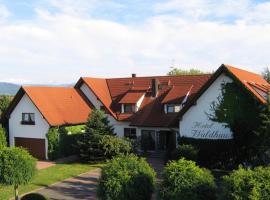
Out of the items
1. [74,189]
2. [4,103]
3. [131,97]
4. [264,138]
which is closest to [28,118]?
[4,103]

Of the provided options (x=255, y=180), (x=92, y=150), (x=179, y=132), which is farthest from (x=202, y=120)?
(x=255, y=180)

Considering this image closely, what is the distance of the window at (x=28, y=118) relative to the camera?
37969 millimetres

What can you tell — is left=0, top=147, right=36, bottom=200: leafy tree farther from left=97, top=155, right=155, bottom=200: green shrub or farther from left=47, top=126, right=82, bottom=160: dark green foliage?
left=47, top=126, right=82, bottom=160: dark green foliage

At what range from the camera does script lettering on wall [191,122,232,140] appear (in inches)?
1172

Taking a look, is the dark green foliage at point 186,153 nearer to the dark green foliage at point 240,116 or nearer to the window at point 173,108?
the dark green foliage at point 240,116

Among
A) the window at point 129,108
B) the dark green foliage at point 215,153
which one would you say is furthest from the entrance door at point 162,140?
the dark green foliage at point 215,153

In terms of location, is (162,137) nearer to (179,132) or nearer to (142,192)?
(179,132)

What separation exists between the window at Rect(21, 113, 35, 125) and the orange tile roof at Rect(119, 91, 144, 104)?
886 cm

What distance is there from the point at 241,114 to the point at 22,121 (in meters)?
21.2

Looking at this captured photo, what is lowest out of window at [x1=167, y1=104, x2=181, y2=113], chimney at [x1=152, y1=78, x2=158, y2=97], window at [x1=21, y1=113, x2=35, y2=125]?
window at [x1=21, y1=113, x2=35, y2=125]

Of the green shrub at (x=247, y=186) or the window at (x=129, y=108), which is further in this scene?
the window at (x=129, y=108)

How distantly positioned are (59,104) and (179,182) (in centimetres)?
2553

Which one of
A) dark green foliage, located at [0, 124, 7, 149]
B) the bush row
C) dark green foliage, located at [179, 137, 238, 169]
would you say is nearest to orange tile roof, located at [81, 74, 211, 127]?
dark green foliage, located at [179, 137, 238, 169]

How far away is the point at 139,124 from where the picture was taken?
3788 centimetres
